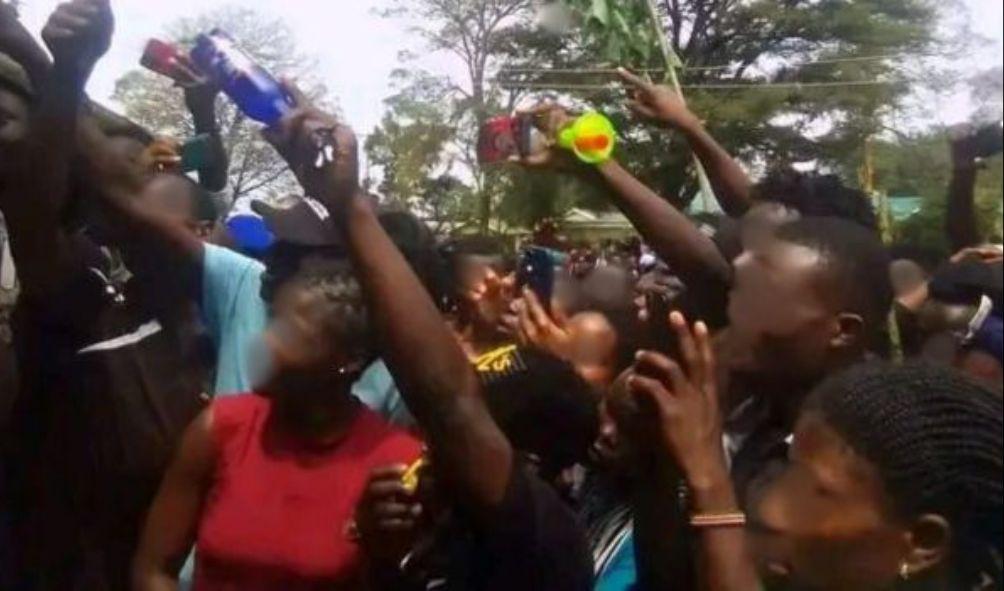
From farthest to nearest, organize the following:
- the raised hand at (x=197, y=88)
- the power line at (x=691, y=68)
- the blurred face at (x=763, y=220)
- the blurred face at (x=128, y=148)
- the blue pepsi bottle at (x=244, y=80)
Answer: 1. the blurred face at (x=128, y=148)
2. the raised hand at (x=197, y=88)
3. the blue pepsi bottle at (x=244, y=80)
4. the blurred face at (x=763, y=220)
5. the power line at (x=691, y=68)

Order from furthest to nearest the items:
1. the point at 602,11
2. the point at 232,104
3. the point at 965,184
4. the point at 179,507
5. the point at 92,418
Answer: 1. the point at 92,418
2. the point at 179,507
3. the point at 232,104
4. the point at 602,11
5. the point at 965,184

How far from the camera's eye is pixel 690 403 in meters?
1.94

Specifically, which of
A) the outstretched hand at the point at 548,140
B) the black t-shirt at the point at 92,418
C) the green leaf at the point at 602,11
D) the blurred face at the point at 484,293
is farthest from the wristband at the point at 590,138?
the black t-shirt at the point at 92,418

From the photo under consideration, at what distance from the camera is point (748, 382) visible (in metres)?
2.00

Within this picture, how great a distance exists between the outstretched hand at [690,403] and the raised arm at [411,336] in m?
0.20

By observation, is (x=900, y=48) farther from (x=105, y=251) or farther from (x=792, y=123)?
(x=105, y=251)

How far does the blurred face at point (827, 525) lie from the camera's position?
1797 mm

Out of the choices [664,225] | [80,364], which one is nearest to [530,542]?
[664,225]

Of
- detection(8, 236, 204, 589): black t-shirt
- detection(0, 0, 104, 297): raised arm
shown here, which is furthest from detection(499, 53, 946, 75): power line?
detection(8, 236, 204, 589): black t-shirt

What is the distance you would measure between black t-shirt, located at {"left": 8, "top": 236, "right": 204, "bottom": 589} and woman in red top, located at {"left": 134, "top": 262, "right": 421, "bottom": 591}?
158 mm

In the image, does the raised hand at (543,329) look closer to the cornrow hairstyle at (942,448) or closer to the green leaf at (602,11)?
the green leaf at (602,11)

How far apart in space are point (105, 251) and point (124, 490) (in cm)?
33

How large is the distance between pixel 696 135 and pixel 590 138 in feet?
0.46

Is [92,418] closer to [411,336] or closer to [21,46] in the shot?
[21,46]
